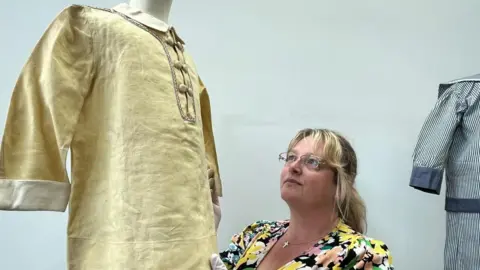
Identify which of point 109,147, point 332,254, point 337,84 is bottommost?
point 332,254

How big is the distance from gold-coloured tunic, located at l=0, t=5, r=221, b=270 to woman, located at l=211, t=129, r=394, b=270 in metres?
0.50

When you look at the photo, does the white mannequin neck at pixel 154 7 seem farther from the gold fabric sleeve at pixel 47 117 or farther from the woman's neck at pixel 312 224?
the woman's neck at pixel 312 224

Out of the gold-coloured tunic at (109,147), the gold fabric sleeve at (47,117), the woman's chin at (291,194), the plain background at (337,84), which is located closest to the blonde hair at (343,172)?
the woman's chin at (291,194)

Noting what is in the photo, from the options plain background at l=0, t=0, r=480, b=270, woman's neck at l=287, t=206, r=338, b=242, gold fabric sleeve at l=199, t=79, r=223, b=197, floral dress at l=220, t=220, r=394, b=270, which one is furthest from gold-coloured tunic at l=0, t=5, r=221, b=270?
plain background at l=0, t=0, r=480, b=270

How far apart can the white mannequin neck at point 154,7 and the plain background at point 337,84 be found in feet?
2.51

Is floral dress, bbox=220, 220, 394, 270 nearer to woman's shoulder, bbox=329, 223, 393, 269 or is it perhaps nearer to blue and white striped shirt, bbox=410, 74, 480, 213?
woman's shoulder, bbox=329, 223, 393, 269

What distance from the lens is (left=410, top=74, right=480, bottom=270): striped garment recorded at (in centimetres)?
138

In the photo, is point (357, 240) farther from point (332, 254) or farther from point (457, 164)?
point (457, 164)

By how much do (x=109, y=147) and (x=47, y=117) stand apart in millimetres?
105

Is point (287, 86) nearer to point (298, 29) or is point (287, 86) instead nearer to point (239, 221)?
point (298, 29)

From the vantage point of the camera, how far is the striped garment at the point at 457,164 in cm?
138

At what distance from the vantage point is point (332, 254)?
1160mm

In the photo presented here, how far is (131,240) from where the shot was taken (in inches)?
28.6

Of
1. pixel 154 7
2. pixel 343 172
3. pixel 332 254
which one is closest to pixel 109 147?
pixel 154 7
